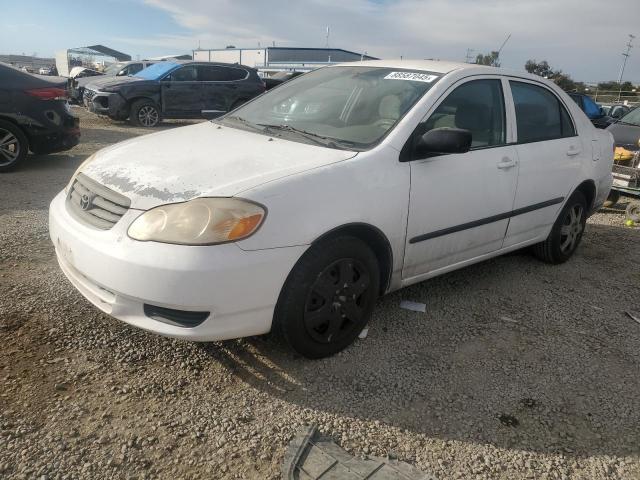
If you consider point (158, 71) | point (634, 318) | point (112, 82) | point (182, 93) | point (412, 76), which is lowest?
point (634, 318)

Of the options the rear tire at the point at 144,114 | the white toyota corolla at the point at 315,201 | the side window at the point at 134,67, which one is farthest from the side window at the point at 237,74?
the white toyota corolla at the point at 315,201

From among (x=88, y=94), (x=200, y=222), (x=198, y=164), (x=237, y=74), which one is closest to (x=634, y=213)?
(x=198, y=164)

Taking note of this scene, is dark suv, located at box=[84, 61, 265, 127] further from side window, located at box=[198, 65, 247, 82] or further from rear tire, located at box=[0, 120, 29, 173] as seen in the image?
rear tire, located at box=[0, 120, 29, 173]

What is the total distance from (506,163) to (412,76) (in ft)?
2.91

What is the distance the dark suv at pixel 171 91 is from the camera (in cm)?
1207

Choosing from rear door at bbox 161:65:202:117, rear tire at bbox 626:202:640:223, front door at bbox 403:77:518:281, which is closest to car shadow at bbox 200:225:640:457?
front door at bbox 403:77:518:281

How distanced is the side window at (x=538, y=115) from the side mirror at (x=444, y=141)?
1059 millimetres

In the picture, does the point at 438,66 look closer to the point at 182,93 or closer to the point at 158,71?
the point at 182,93

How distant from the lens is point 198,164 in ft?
8.96

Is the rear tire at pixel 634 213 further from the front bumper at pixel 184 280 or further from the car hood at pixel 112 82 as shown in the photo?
the car hood at pixel 112 82

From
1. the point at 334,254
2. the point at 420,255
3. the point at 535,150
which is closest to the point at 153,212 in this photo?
the point at 334,254

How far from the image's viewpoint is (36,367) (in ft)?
8.61

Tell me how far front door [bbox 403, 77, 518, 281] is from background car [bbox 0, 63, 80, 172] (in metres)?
5.69

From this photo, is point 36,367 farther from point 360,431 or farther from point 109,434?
point 360,431
